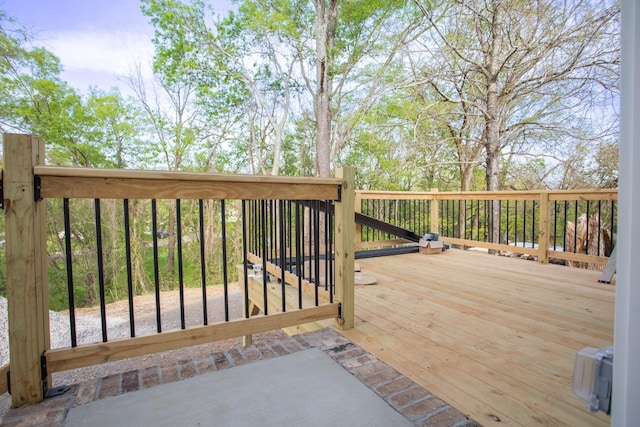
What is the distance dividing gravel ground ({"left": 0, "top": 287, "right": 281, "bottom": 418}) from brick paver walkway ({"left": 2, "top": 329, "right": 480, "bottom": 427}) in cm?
330

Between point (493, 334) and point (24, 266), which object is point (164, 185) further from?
point (493, 334)

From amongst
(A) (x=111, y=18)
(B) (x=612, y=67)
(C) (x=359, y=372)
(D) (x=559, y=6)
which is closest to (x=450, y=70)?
(D) (x=559, y=6)

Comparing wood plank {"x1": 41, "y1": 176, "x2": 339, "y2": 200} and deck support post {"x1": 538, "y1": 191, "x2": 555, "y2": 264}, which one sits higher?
wood plank {"x1": 41, "y1": 176, "x2": 339, "y2": 200}

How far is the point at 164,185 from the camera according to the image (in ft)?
5.11

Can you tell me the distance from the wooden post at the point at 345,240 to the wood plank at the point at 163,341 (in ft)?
0.73

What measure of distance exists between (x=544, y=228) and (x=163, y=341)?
14.5 ft

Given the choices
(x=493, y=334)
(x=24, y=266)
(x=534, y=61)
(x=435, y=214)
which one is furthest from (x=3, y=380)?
(x=534, y=61)

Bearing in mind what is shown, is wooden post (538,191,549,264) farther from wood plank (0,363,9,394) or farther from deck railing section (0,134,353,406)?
wood plank (0,363,9,394)

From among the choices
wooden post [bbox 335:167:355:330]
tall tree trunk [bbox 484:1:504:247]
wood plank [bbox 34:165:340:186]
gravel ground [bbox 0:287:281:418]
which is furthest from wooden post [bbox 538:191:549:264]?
gravel ground [bbox 0:287:281:418]

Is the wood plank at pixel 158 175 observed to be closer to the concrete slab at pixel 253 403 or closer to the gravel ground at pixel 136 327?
the concrete slab at pixel 253 403

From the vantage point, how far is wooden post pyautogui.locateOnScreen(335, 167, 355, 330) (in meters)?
2.06

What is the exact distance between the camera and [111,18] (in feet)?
34.8

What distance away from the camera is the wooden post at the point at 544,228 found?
157 inches

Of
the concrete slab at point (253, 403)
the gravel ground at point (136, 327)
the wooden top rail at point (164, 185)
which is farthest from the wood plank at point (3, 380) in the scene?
the gravel ground at point (136, 327)
